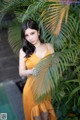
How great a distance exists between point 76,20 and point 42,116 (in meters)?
1.10

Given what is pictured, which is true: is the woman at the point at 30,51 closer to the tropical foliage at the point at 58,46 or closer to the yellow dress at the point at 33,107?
the yellow dress at the point at 33,107

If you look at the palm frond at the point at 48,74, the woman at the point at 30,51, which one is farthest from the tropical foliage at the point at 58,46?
the woman at the point at 30,51

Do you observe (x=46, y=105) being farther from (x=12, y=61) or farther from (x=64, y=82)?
(x=12, y=61)

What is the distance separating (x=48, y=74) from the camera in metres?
2.50

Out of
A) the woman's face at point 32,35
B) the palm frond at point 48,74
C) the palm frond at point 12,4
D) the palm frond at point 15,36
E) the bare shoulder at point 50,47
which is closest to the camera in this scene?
the palm frond at point 48,74

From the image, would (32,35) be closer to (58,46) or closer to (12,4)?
(58,46)

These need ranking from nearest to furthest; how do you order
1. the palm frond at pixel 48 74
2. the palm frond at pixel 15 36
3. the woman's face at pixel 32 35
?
the palm frond at pixel 48 74, the woman's face at pixel 32 35, the palm frond at pixel 15 36

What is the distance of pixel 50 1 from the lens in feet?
9.53

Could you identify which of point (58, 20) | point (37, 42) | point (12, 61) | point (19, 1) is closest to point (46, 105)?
point (37, 42)

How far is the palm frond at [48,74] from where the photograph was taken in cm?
245

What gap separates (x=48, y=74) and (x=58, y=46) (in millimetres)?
571

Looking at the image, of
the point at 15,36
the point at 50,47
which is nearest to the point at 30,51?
the point at 50,47

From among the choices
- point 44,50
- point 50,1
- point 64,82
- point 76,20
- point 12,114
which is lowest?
point 12,114

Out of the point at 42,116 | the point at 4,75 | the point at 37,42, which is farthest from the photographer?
the point at 4,75
